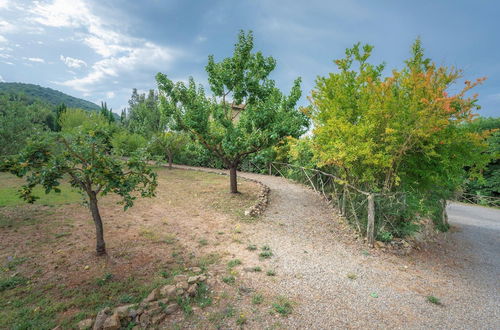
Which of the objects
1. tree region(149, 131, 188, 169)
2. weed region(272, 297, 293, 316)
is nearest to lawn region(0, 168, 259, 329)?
weed region(272, 297, 293, 316)

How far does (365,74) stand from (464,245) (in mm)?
7059

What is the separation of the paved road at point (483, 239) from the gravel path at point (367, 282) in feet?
0.18

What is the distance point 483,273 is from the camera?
20.1 feet

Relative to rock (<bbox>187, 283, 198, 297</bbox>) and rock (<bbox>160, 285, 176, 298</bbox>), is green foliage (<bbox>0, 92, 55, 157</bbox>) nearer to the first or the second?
rock (<bbox>160, 285, 176, 298</bbox>)

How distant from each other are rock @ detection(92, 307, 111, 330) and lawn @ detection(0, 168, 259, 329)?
1.17 ft

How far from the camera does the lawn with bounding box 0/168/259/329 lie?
12.5ft

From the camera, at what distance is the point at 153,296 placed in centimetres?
380

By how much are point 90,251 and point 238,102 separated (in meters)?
7.53

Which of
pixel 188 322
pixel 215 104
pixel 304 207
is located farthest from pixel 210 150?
pixel 188 322

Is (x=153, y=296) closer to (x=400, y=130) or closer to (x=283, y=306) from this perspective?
(x=283, y=306)

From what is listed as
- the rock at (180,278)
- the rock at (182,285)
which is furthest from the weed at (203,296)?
the rock at (180,278)

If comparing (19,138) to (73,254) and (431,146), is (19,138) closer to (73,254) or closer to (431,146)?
(73,254)

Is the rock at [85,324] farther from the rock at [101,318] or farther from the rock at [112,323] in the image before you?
the rock at [112,323]

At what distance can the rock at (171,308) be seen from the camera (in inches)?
140
